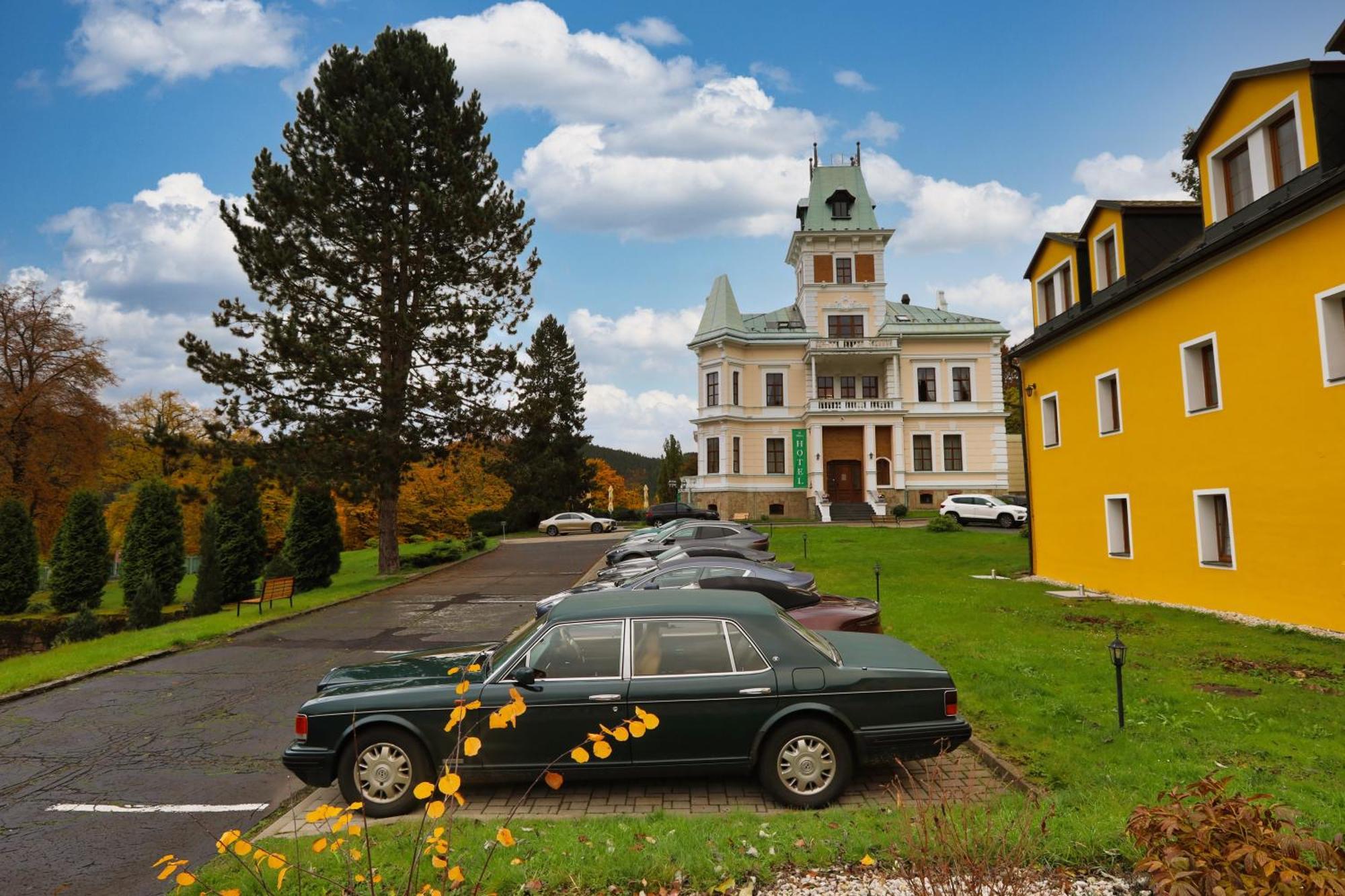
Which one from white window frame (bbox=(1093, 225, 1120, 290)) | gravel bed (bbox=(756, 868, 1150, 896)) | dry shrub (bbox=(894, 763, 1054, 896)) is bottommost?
gravel bed (bbox=(756, 868, 1150, 896))

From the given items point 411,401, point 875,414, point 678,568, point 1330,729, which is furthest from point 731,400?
point 1330,729

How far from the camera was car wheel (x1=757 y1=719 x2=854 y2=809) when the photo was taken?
5273 mm

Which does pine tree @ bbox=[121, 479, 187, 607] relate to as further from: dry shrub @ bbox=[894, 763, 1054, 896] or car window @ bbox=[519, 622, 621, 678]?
dry shrub @ bbox=[894, 763, 1054, 896]

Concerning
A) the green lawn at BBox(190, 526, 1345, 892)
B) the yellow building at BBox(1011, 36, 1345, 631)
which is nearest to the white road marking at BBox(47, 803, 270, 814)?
the green lawn at BBox(190, 526, 1345, 892)

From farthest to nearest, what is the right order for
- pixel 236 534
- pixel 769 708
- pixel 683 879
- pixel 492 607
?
1. pixel 236 534
2. pixel 492 607
3. pixel 769 708
4. pixel 683 879

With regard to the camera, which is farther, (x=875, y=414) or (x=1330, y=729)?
(x=875, y=414)

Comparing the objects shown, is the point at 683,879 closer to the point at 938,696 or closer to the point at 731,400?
the point at 938,696

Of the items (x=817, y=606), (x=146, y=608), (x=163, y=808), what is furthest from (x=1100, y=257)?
(x=146, y=608)

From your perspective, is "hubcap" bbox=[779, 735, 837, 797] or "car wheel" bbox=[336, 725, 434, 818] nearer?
"hubcap" bbox=[779, 735, 837, 797]

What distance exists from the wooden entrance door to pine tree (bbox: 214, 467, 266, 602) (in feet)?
93.3

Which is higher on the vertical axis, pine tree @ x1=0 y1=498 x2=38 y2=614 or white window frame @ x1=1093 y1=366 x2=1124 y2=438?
white window frame @ x1=1093 y1=366 x2=1124 y2=438

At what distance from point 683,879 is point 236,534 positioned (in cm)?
2568

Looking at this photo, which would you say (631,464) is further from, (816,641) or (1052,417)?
(816,641)

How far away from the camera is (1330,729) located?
19.7 ft
